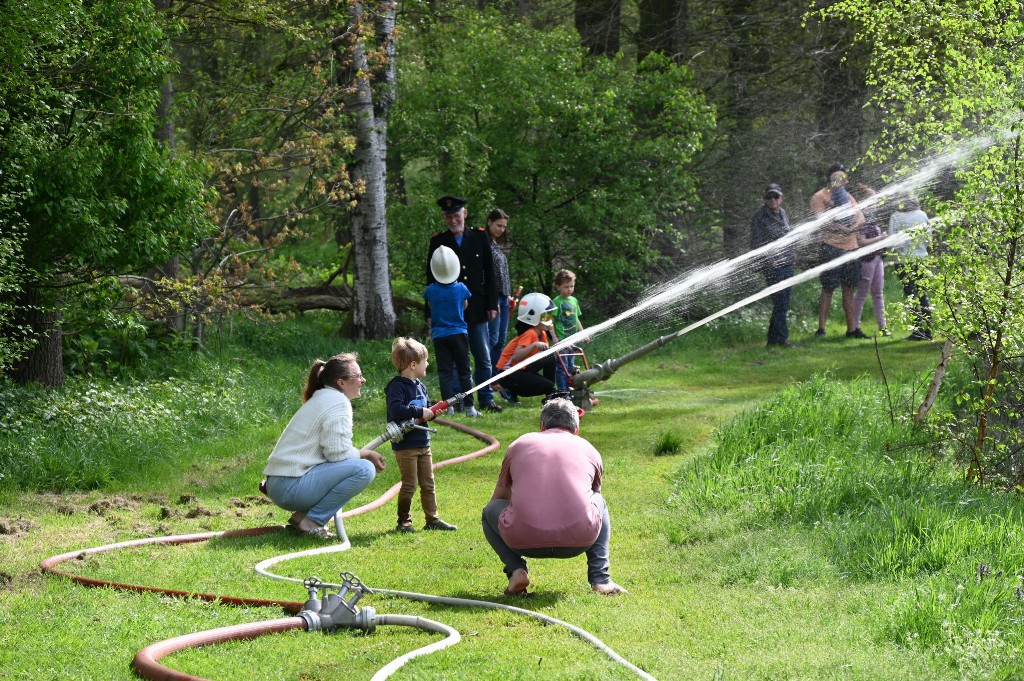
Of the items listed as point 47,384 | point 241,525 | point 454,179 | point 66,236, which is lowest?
point 241,525

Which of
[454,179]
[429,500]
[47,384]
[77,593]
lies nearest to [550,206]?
[454,179]

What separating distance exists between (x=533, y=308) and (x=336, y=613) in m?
7.41

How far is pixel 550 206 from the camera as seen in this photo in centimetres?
1788

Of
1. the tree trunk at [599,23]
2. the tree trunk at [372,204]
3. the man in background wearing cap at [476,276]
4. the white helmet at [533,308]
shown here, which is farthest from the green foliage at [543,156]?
the white helmet at [533,308]

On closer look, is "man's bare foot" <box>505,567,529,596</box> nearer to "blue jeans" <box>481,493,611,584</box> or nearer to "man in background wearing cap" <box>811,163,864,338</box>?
"blue jeans" <box>481,493,611,584</box>

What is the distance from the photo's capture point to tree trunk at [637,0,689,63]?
2147 cm

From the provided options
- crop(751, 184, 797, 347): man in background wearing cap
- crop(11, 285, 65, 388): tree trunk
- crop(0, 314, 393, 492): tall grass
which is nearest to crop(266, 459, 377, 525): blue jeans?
crop(0, 314, 393, 492): tall grass

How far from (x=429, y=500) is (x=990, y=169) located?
15.6 ft

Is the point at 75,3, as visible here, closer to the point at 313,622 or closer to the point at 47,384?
the point at 47,384

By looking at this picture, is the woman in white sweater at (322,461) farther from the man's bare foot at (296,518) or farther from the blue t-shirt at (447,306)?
the blue t-shirt at (447,306)

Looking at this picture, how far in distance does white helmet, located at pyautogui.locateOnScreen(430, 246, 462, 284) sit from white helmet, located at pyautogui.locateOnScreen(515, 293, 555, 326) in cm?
83

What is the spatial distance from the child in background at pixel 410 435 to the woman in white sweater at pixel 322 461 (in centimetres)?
22

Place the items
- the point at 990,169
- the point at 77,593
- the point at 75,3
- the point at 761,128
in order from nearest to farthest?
the point at 77,593 → the point at 990,169 → the point at 75,3 → the point at 761,128

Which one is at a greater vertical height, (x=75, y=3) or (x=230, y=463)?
(x=75, y=3)
